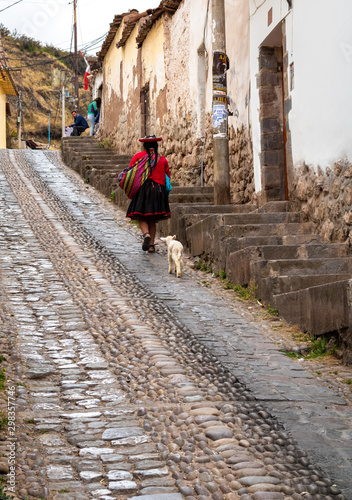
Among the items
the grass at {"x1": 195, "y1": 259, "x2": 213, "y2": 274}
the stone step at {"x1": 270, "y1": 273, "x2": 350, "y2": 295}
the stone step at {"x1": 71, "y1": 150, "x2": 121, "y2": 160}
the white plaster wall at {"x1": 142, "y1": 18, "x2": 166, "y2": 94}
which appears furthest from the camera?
the stone step at {"x1": 71, "y1": 150, "x2": 121, "y2": 160}

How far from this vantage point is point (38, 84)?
55875mm

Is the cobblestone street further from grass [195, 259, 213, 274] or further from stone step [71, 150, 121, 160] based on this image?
stone step [71, 150, 121, 160]

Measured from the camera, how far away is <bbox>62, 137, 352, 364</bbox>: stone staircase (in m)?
5.07

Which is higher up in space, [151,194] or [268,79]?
[268,79]

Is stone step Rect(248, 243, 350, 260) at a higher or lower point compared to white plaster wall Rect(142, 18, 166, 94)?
lower

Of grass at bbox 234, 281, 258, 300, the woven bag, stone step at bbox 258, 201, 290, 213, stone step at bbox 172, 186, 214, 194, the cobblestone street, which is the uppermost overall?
the woven bag

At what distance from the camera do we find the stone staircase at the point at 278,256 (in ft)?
16.6

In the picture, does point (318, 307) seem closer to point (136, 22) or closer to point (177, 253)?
point (177, 253)

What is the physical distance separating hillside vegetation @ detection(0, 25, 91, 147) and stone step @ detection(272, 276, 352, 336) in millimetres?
46248

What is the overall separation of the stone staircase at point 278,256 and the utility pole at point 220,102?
1.29ft

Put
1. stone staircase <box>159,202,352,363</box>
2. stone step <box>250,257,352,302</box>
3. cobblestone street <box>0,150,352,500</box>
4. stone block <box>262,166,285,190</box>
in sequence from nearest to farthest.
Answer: cobblestone street <box>0,150,352,500</box> → stone staircase <box>159,202,352,363</box> → stone step <box>250,257,352,302</box> → stone block <box>262,166,285,190</box>

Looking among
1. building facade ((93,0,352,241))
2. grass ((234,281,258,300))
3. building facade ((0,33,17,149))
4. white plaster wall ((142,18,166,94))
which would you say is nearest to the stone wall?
building facade ((93,0,352,241))

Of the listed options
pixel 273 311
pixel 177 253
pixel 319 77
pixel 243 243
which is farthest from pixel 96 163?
pixel 273 311

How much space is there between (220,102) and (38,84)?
49.6 metres
